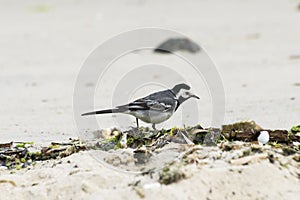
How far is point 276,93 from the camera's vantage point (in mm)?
7898

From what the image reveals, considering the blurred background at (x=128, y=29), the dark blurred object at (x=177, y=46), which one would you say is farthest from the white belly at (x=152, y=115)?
the dark blurred object at (x=177, y=46)

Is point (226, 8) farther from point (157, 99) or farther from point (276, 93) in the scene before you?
point (157, 99)

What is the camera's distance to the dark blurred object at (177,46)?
410 inches

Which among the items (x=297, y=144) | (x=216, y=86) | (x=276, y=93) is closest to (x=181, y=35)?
(x=216, y=86)

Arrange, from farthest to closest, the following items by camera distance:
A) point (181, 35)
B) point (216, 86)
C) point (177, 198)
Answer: point (181, 35) → point (216, 86) → point (177, 198)

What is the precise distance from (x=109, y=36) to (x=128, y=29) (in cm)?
43

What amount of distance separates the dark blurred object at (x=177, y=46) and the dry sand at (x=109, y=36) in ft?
1.21

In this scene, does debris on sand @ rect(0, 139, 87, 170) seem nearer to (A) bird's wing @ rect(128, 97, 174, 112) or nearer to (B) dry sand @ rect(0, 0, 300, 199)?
(B) dry sand @ rect(0, 0, 300, 199)

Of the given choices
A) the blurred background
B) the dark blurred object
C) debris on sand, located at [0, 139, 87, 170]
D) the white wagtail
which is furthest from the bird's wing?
the dark blurred object

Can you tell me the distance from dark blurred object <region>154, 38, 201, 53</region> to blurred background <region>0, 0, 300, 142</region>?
0.34 metres

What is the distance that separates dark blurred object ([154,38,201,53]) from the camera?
10406 mm

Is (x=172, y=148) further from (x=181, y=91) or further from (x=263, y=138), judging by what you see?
(x=181, y=91)

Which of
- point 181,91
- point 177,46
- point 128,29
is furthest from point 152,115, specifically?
point 128,29

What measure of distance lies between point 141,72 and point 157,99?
12.2ft
